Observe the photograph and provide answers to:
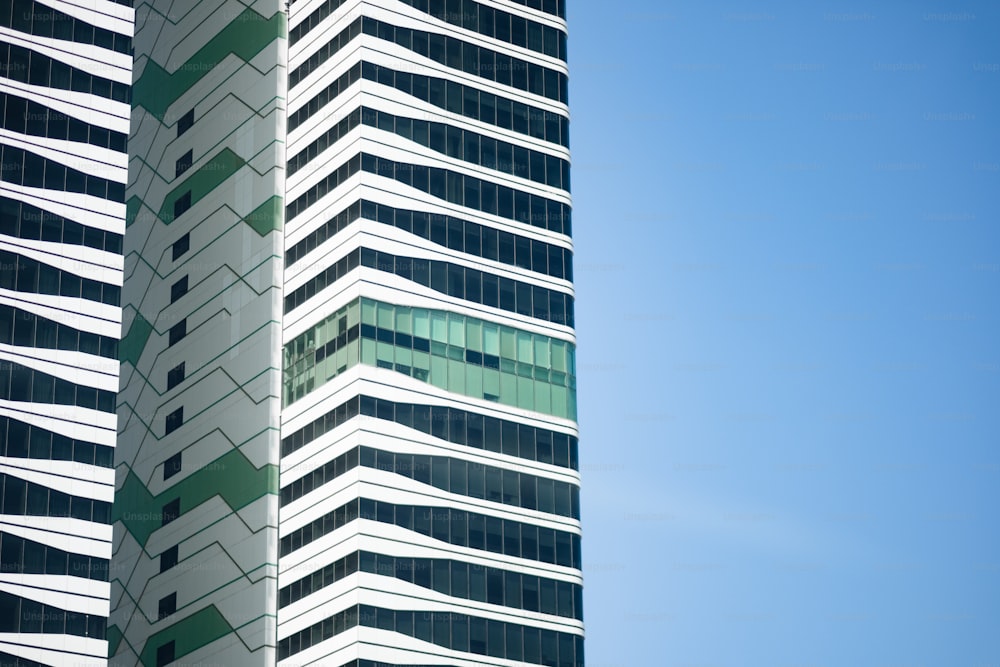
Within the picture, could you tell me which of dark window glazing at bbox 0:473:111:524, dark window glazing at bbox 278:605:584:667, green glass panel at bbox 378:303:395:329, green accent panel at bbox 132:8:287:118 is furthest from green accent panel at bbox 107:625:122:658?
green accent panel at bbox 132:8:287:118

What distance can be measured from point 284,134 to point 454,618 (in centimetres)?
4268

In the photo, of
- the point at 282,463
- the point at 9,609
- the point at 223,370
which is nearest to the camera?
the point at 9,609

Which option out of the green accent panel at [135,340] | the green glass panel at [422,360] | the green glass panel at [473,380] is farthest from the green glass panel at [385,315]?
the green accent panel at [135,340]

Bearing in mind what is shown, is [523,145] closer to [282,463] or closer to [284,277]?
[284,277]

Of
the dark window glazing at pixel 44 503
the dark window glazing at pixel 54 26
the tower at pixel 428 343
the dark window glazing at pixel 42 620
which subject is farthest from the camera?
the dark window glazing at pixel 54 26

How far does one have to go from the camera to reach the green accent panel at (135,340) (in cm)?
14762

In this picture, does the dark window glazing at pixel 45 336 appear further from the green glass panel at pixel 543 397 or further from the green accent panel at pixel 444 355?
the green glass panel at pixel 543 397

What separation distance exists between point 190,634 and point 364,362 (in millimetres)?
27836

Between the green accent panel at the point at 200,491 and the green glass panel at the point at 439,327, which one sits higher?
the green glass panel at the point at 439,327

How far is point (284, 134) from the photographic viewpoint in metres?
136

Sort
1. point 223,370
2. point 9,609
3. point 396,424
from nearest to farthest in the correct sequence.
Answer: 1. point 9,609
2. point 396,424
3. point 223,370

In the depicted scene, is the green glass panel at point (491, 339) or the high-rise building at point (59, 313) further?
the green glass panel at point (491, 339)

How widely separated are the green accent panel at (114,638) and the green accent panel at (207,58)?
4479 centimetres

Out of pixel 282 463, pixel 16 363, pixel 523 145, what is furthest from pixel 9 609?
pixel 523 145
